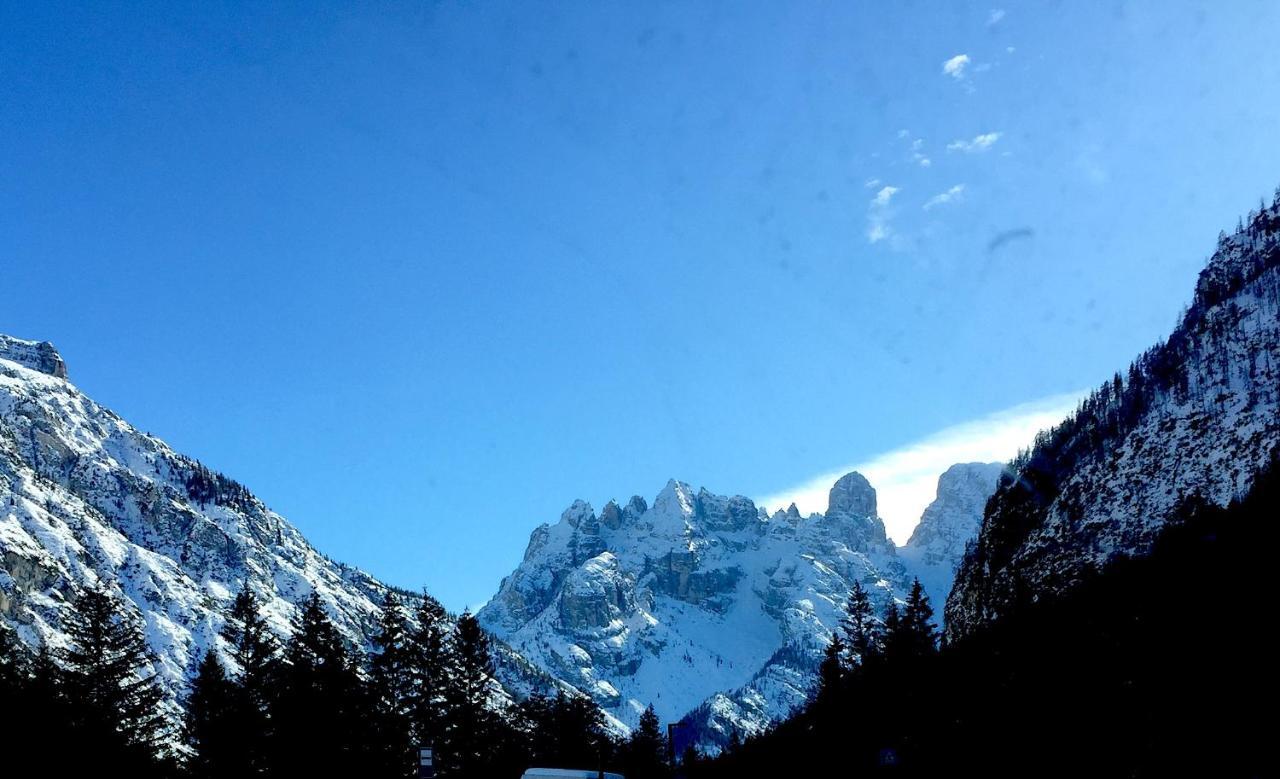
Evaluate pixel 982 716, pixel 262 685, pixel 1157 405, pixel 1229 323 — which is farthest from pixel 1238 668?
pixel 1229 323

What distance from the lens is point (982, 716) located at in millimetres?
35156

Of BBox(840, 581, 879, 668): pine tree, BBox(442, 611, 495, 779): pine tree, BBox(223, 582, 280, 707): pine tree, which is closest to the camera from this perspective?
BBox(223, 582, 280, 707): pine tree

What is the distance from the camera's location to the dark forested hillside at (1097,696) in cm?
2575

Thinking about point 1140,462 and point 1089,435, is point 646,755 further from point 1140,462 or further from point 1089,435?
point 1089,435

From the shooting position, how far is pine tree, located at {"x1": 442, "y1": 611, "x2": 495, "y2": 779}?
55.3 m

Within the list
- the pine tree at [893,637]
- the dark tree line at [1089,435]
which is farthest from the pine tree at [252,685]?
the dark tree line at [1089,435]

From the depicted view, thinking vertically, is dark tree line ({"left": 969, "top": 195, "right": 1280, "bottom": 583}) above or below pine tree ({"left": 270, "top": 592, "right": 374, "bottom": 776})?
above

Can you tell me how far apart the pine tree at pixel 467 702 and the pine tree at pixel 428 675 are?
544mm

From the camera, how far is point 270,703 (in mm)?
46188

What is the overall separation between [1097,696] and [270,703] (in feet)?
119

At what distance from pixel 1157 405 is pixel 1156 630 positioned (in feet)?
521

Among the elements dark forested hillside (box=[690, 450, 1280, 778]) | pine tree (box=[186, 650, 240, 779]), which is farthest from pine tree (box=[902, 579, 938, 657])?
pine tree (box=[186, 650, 240, 779])

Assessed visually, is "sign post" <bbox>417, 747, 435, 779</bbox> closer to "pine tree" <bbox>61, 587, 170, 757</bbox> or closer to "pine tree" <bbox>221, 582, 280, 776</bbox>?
"pine tree" <bbox>61, 587, 170, 757</bbox>

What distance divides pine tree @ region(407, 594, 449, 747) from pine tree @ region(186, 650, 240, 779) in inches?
388
